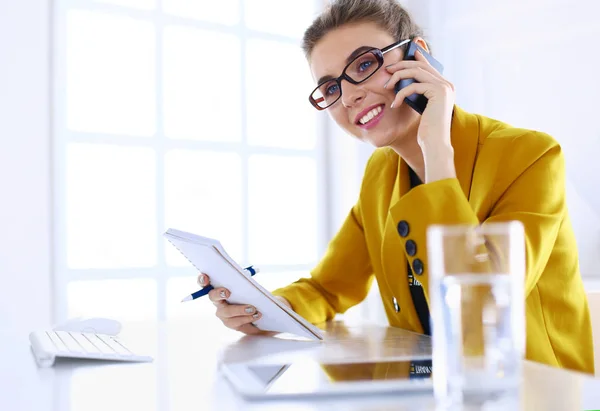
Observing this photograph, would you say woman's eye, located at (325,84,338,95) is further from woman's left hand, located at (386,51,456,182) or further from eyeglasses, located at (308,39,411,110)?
woman's left hand, located at (386,51,456,182)

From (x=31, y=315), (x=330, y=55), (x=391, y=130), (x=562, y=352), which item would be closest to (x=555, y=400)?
(x=562, y=352)

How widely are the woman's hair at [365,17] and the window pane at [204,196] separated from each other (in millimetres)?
1277

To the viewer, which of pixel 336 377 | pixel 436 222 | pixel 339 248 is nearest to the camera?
pixel 336 377

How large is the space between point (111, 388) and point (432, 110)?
0.81 m

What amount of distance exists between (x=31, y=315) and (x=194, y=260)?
1287 mm

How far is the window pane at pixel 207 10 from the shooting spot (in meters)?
2.60

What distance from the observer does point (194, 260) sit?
1.10 meters

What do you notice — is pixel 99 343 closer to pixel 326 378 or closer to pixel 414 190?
pixel 326 378

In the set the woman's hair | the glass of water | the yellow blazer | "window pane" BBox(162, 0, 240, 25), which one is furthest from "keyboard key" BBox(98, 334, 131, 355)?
"window pane" BBox(162, 0, 240, 25)

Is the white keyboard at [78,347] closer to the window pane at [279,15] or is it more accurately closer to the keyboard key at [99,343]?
the keyboard key at [99,343]

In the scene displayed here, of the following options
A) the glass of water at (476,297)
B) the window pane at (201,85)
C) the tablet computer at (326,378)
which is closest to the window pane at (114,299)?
the window pane at (201,85)

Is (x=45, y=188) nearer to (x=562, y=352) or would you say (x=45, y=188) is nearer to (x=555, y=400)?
(x=562, y=352)

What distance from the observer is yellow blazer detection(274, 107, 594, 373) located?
1017 millimetres

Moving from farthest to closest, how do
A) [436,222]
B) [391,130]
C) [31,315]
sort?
1. [31,315]
2. [391,130]
3. [436,222]
